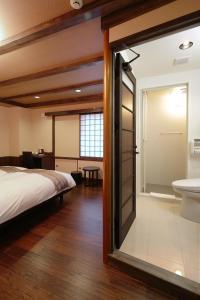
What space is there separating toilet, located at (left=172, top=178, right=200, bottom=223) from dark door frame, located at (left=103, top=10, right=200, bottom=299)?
1.21 meters

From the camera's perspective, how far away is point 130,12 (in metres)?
1.47

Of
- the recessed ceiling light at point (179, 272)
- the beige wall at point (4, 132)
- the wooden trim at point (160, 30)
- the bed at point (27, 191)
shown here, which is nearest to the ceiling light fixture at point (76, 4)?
the wooden trim at point (160, 30)

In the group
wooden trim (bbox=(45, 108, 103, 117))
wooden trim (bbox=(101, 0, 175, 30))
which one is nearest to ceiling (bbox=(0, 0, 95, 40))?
wooden trim (bbox=(101, 0, 175, 30))

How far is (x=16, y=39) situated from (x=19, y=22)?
10.4 inches

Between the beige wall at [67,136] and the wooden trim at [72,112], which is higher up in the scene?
the wooden trim at [72,112]

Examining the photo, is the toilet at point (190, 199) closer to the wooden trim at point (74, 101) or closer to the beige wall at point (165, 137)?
the beige wall at point (165, 137)

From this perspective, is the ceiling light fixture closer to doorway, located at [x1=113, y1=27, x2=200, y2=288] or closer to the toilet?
doorway, located at [x1=113, y1=27, x2=200, y2=288]

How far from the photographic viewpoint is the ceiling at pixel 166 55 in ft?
6.45

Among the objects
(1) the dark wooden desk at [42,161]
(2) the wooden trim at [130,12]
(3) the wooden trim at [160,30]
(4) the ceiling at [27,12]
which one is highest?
(4) the ceiling at [27,12]

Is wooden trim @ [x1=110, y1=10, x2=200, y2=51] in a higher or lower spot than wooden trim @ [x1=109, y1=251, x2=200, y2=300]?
higher

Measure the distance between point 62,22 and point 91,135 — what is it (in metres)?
3.53

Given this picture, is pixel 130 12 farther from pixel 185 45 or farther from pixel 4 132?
pixel 4 132

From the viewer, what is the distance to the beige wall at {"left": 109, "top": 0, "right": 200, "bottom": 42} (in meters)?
1.24

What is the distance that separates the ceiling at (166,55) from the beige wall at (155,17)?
67 centimetres
